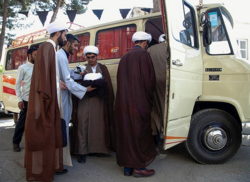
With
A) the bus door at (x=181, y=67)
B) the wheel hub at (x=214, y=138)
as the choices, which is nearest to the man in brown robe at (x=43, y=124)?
the bus door at (x=181, y=67)

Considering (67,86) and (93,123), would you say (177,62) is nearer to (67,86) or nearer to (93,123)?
(67,86)

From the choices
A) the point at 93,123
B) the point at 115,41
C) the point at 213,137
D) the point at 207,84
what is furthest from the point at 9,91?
the point at 213,137

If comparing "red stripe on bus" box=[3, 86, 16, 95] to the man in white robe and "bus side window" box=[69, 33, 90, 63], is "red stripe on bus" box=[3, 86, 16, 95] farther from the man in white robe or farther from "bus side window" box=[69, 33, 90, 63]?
the man in white robe

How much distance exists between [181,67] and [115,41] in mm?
1855

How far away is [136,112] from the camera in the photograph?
3.14m

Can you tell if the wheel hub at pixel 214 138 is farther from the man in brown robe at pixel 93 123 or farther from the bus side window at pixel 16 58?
the bus side window at pixel 16 58

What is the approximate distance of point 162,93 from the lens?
3.65 meters

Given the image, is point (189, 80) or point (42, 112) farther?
point (189, 80)

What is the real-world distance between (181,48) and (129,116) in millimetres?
1176

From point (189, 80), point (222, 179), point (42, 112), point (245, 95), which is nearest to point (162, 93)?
→ point (189, 80)

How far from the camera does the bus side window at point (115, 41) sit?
4512mm

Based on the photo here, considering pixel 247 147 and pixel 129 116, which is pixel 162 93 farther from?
pixel 247 147

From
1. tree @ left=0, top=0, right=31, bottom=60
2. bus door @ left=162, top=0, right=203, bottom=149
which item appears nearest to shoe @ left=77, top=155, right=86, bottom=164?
bus door @ left=162, top=0, right=203, bottom=149

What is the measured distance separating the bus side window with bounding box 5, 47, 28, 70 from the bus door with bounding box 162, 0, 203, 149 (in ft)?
16.2
